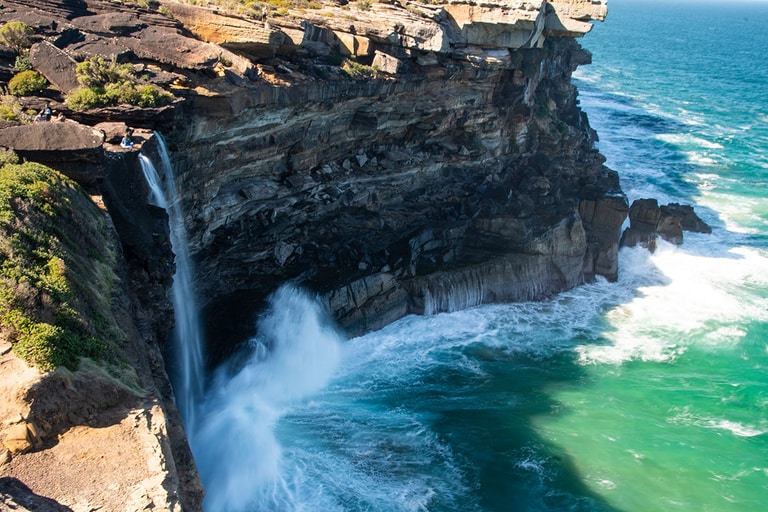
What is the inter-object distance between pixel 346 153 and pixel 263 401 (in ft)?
45.5

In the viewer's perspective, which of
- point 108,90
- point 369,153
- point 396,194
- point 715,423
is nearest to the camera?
point 108,90

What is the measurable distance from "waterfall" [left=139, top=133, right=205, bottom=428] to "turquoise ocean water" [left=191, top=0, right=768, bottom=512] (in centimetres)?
111

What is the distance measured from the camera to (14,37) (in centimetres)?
2691

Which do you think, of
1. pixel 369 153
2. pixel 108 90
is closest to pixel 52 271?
pixel 108 90

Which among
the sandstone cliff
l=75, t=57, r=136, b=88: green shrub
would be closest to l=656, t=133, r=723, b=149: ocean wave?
the sandstone cliff

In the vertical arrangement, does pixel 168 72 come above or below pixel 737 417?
above

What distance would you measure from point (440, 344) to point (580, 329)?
828cm

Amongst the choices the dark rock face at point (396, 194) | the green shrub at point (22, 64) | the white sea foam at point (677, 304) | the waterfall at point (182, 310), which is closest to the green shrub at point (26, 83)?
the green shrub at point (22, 64)

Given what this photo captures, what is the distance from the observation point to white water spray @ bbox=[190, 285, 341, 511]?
76.9ft

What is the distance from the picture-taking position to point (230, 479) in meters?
23.8

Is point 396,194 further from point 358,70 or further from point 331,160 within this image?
point 358,70

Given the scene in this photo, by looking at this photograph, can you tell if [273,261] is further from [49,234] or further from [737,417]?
[737,417]

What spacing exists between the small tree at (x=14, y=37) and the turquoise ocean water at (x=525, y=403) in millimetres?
15515

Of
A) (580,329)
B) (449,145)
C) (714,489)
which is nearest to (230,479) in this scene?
(714,489)
